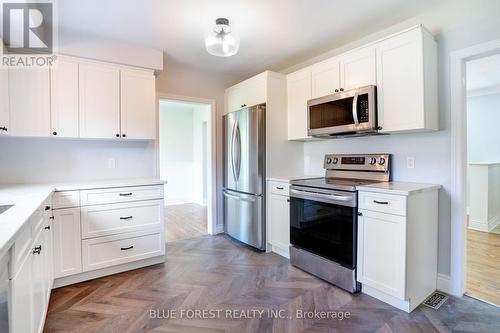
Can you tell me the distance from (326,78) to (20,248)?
2.82 m

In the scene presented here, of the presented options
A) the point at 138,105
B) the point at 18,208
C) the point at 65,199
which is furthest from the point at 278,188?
the point at 18,208

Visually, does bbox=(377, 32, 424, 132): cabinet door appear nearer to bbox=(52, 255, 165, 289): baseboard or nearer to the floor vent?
the floor vent

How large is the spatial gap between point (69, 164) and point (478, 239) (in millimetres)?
5316

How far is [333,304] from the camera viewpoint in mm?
2137

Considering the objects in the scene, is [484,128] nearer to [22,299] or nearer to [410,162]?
[410,162]

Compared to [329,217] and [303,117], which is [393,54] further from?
[329,217]

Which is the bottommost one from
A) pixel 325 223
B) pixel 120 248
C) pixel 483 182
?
pixel 120 248

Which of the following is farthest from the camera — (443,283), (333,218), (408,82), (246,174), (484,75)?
(484,75)

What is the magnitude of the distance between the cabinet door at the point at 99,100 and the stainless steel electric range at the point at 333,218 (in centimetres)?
209

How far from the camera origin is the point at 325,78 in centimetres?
287

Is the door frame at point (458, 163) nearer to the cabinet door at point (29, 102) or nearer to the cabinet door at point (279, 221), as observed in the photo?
the cabinet door at point (279, 221)

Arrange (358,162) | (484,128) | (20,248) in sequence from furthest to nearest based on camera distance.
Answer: (484,128) < (358,162) < (20,248)

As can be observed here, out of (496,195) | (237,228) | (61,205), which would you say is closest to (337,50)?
(237,228)

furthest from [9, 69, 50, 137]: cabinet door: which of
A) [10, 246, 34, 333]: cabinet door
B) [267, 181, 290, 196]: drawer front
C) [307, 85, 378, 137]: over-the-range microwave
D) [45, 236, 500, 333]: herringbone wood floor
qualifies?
[307, 85, 378, 137]: over-the-range microwave
